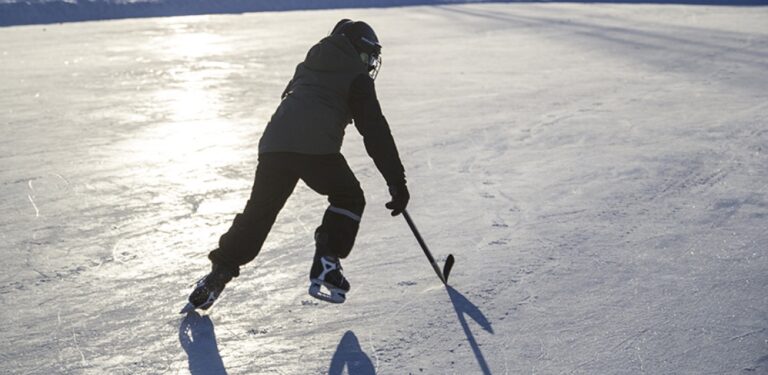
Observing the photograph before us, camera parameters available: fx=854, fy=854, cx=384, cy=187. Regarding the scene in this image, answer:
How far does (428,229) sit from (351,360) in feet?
4.90

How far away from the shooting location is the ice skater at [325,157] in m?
3.04

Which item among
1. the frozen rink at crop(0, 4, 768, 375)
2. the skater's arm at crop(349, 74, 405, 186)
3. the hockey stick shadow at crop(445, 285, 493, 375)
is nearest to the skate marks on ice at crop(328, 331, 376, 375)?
the frozen rink at crop(0, 4, 768, 375)

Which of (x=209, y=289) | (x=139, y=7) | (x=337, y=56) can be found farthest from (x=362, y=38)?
(x=139, y=7)

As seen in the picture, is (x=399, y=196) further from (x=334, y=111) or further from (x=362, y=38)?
(x=362, y=38)

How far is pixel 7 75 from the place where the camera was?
9.38 metres

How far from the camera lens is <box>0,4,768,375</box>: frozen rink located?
9.29 ft

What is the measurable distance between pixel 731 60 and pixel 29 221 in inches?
323

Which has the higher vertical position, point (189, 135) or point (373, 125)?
point (373, 125)

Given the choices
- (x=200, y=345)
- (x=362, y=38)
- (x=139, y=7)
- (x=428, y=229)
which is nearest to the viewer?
(x=200, y=345)

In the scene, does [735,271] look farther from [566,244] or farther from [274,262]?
[274,262]

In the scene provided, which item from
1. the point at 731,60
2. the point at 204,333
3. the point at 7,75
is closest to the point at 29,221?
the point at 204,333

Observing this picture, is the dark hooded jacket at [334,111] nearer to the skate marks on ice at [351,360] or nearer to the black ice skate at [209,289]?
the black ice skate at [209,289]

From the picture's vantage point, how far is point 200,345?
2867mm

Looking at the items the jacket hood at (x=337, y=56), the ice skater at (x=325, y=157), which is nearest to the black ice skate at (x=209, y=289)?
the ice skater at (x=325, y=157)
